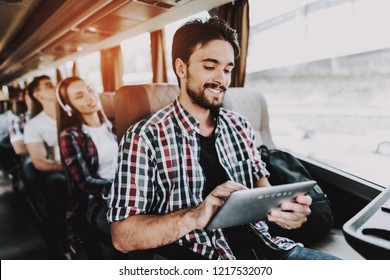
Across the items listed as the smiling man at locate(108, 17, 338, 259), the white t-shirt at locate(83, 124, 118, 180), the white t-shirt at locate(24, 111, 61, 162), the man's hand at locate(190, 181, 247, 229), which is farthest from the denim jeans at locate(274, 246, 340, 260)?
the white t-shirt at locate(24, 111, 61, 162)

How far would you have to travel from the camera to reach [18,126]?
1.53m

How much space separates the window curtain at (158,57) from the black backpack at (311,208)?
23.9 inches

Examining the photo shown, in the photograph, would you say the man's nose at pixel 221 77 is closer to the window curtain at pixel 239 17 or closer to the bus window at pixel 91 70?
the window curtain at pixel 239 17

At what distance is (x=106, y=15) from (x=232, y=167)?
1246 mm

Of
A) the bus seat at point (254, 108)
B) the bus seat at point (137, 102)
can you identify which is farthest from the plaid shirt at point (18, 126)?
the bus seat at point (254, 108)

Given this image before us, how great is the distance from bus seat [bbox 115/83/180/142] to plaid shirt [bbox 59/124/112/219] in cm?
42

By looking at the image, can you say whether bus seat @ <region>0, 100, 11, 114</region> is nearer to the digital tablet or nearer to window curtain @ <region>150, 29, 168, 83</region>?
window curtain @ <region>150, 29, 168, 83</region>

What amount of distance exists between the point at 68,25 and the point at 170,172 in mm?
1368

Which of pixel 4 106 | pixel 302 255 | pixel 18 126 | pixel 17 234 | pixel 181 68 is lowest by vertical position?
pixel 17 234

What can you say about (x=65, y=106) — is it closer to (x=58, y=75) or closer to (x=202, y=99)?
(x=58, y=75)

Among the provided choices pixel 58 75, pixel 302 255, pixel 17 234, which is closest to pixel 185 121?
pixel 302 255

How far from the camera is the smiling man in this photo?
0.88 meters

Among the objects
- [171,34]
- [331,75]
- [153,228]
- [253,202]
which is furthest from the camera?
[331,75]

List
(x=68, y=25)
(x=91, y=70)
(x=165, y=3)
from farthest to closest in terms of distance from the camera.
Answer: (x=68, y=25) → (x=91, y=70) → (x=165, y=3)
